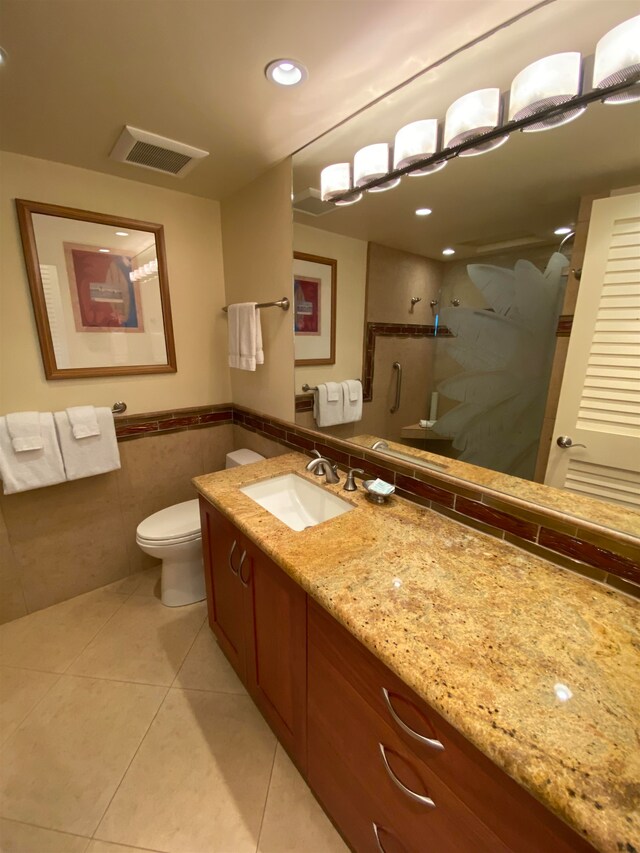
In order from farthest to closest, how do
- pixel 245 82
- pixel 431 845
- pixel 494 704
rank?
pixel 245 82
pixel 431 845
pixel 494 704

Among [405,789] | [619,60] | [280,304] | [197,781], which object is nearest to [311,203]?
[280,304]

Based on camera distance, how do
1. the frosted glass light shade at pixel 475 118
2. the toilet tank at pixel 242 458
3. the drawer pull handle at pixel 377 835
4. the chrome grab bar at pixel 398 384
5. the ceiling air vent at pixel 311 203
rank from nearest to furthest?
the drawer pull handle at pixel 377 835 → the frosted glass light shade at pixel 475 118 → the chrome grab bar at pixel 398 384 → the ceiling air vent at pixel 311 203 → the toilet tank at pixel 242 458

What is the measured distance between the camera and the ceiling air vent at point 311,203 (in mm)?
1441

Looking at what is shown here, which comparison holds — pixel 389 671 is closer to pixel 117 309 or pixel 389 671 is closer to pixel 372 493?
pixel 372 493

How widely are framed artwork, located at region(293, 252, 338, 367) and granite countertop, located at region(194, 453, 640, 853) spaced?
846 mm

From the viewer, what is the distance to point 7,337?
61.3 inches

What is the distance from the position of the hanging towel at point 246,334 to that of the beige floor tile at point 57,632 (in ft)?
5.16

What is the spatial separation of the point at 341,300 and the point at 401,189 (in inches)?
17.8

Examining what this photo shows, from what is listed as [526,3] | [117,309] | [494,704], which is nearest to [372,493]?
[494,704]

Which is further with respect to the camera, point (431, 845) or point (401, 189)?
point (401, 189)

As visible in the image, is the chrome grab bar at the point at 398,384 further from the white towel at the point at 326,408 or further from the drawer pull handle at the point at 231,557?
the drawer pull handle at the point at 231,557

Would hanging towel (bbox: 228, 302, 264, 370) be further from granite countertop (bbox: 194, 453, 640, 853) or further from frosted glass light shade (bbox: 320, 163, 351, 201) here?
granite countertop (bbox: 194, 453, 640, 853)

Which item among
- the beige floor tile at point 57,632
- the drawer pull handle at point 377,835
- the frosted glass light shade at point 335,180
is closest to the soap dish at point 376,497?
the drawer pull handle at point 377,835

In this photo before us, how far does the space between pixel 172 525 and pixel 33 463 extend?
70 cm
